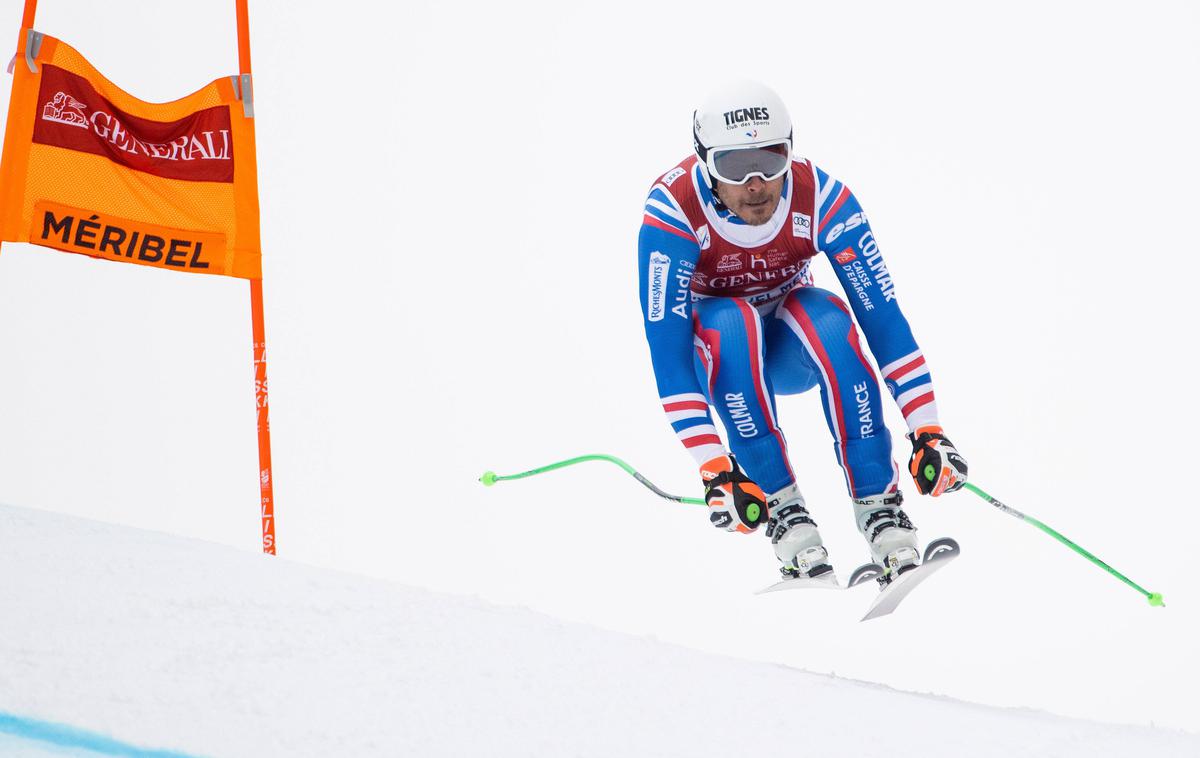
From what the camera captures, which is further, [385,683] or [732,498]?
[732,498]

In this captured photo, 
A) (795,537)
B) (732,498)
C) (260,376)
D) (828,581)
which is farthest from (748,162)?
(260,376)

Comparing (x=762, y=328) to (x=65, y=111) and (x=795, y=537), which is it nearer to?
(x=795, y=537)

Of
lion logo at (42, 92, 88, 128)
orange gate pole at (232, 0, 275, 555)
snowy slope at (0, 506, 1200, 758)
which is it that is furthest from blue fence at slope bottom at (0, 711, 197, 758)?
lion logo at (42, 92, 88, 128)

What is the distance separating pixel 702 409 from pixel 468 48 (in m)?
38.4

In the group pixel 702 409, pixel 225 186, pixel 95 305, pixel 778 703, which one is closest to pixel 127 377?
pixel 95 305

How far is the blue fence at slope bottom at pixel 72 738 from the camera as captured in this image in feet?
8.02

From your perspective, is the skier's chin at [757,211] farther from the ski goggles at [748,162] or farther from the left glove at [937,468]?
the left glove at [937,468]

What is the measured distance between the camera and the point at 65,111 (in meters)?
5.85

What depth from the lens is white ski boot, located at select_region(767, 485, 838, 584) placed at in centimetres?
452

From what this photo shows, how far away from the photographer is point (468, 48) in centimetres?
4109

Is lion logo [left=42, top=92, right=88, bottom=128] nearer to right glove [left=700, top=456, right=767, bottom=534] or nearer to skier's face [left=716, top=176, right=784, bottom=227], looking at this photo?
skier's face [left=716, top=176, right=784, bottom=227]

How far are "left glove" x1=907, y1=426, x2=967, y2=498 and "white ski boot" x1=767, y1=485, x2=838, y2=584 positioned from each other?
44cm

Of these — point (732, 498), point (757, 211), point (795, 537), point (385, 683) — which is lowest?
point (385, 683)

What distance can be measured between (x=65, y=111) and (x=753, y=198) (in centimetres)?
339
